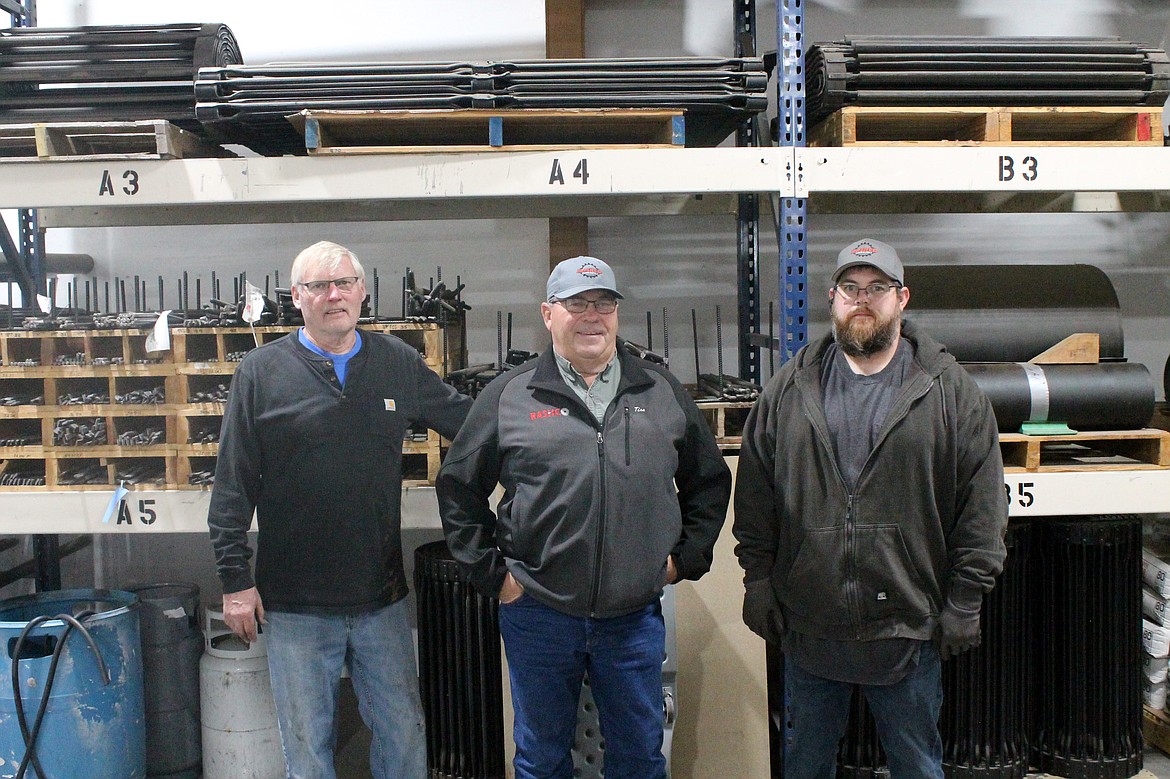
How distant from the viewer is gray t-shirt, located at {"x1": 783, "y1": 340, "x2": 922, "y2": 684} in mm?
2320

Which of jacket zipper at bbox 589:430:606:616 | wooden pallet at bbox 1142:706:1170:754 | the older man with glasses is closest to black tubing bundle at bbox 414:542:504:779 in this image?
the older man with glasses

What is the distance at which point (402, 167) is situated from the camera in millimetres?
2717

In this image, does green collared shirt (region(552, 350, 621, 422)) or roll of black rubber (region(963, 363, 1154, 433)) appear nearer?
green collared shirt (region(552, 350, 621, 422))

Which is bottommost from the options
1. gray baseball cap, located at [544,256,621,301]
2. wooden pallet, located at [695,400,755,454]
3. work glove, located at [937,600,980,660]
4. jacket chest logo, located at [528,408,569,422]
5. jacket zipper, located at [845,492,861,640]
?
work glove, located at [937,600,980,660]

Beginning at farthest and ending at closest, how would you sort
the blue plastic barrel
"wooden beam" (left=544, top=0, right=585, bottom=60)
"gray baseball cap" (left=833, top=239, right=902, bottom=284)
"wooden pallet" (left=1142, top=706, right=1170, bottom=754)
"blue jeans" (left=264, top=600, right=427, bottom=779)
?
"wooden beam" (left=544, top=0, right=585, bottom=60), "wooden pallet" (left=1142, top=706, right=1170, bottom=754), the blue plastic barrel, "blue jeans" (left=264, top=600, right=427, bottom=779), "gray baseball cap" (left=833, top=239, right=902, bottom=284)

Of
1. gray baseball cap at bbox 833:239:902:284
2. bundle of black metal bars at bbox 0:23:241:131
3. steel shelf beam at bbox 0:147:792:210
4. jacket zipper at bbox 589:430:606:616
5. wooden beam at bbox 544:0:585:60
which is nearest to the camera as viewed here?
jacket zipper at bbox 589:430:606:616

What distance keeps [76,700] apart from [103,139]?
6.47 feet

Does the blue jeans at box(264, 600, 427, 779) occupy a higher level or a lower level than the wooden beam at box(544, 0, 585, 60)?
lower

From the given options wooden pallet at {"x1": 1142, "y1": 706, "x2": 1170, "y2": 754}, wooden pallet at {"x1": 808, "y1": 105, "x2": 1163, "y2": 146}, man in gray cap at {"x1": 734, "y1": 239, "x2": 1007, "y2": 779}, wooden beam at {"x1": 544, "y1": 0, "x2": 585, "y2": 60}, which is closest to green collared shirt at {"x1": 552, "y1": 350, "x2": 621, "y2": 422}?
man in gray cap at {"x1": 734, "y1": 239, "x2": 1007, "y2": 779}

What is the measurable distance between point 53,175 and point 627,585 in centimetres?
232

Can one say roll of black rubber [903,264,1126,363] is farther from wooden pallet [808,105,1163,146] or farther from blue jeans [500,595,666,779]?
blue jeans [500,595,666,779]

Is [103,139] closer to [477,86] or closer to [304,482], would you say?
[477,86]

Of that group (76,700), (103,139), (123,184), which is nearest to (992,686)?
(76,700)

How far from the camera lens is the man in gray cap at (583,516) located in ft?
7.39
